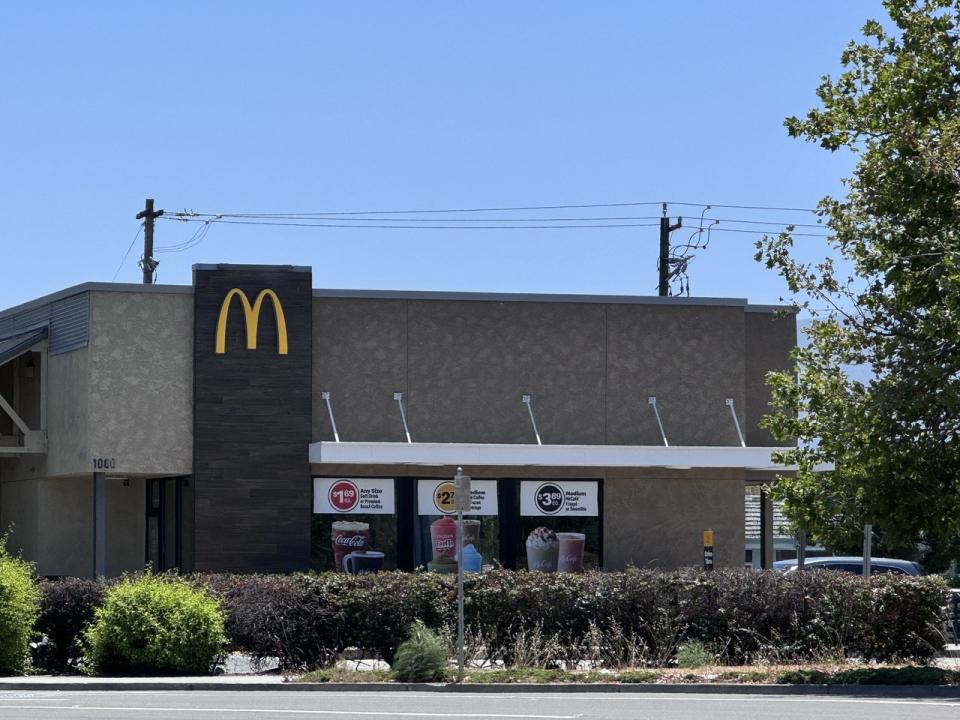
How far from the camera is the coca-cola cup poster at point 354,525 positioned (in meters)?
30.8

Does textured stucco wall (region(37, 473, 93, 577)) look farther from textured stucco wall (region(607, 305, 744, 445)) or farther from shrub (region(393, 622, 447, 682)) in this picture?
shrub (region(393, 622, 447, 682))

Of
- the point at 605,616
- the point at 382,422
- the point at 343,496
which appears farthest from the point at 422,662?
the point at 382,422

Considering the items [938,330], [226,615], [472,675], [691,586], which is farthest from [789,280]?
[226,615]

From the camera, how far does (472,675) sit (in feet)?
66.7

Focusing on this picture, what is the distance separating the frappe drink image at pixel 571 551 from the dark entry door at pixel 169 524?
292 inches

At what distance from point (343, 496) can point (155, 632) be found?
10.0 meters

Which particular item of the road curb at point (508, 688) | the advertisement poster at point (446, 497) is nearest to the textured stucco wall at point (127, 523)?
the advertisement poster at point (446, 497)

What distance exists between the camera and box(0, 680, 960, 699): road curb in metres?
19.0

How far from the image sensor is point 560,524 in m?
31.9

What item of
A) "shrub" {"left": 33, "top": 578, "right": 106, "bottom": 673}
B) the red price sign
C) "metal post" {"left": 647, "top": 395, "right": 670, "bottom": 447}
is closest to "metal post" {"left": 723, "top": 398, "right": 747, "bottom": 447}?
"metal post" {"left": 647, "top": 395, "right": 670, "bottom": 447}

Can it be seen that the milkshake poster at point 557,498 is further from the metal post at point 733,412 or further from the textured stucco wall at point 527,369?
the metal post at point 733,412

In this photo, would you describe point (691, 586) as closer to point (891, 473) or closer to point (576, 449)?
point (891, 473)

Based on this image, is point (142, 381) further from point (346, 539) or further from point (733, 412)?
point (733, 412)

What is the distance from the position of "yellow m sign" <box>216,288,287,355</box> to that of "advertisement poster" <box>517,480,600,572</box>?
5.78 meters
